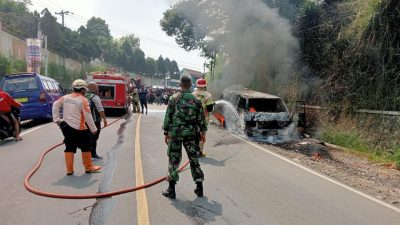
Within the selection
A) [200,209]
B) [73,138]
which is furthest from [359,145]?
[73,138]

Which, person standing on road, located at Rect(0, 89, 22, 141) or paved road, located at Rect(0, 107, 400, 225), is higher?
person standing on road, located at Rect(0, 89, 22, 141)

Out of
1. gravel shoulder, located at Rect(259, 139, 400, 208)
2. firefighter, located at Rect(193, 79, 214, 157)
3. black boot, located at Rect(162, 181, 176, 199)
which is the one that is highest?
firefighter, located at Rect(193, 79, 214, 157)

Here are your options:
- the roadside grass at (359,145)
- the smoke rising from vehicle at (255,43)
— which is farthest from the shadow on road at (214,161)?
the smoke rising from vehicle at (255,43)

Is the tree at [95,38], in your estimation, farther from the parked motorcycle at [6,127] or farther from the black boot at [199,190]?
the black boot at [199,190]

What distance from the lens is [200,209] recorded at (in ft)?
17.3

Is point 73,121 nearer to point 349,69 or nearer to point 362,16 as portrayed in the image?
point 362,16

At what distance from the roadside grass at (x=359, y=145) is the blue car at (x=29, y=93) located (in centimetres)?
948

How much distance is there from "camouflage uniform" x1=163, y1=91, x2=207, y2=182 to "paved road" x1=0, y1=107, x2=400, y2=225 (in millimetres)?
460

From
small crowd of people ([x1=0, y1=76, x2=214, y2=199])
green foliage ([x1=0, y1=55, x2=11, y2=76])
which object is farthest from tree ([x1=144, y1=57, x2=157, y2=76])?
small crowd of people ([x1=0, y1=76, x2=214, y2=199])

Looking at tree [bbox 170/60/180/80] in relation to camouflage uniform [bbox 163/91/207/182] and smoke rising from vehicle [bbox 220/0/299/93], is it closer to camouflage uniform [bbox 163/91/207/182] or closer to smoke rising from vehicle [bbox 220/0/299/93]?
smoke rising from vehicle [bbox 220/0/299/93]

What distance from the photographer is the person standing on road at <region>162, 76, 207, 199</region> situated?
5703mm

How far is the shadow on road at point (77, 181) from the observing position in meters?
6.30

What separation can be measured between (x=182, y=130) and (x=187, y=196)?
938mm

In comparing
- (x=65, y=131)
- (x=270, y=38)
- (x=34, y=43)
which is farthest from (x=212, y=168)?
(x=34, y=43)
